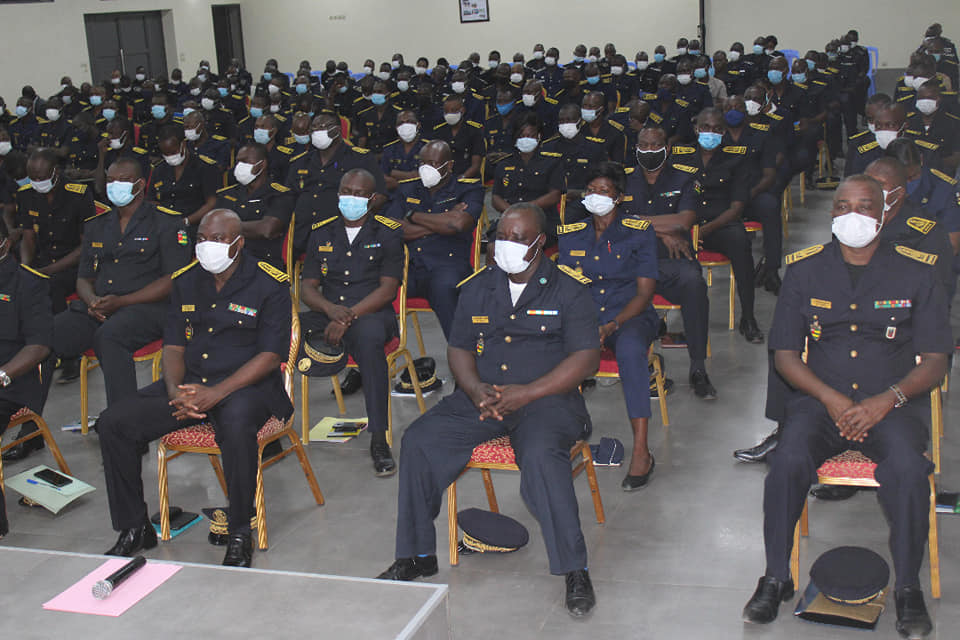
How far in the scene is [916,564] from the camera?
283 cm

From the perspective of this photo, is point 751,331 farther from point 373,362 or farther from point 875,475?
point 875,475

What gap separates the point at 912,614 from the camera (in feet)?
9.19

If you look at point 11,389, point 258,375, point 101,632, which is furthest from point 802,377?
point 11,389

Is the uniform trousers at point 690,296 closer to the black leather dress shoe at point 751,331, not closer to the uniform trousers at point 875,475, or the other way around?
the black leather dress shoe at point 751,331

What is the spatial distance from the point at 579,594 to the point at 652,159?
2.91 meters

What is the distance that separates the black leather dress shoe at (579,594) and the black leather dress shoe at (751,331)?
9.54ft

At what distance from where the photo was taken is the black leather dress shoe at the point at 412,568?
329 cm

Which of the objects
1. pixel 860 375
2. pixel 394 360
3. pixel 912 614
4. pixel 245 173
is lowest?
pixel 912 614

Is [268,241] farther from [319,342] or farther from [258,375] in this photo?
[258,375]

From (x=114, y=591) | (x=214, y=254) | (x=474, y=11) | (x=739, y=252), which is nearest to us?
(x=114, y=591)

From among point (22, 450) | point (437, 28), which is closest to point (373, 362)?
point (22, 450)

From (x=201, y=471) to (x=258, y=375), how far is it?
1.01 m

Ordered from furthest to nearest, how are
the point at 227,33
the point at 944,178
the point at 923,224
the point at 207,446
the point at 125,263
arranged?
the point at 227,33
the point at 944,178
the point at 125,263
the point at 923,224
the point at 207,446

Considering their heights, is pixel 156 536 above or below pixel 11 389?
below
